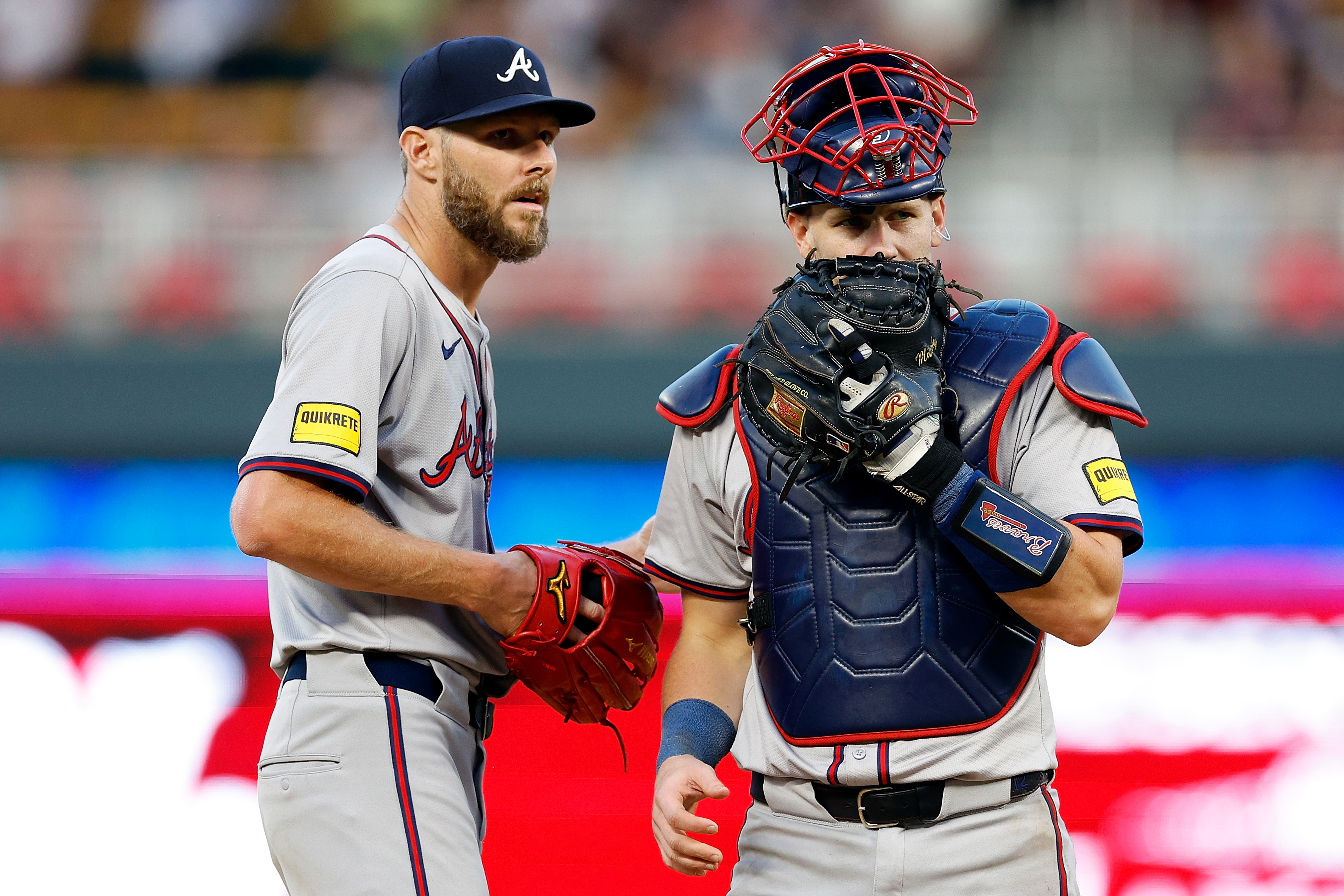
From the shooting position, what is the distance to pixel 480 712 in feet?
8.63

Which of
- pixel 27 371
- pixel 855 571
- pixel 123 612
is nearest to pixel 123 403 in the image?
pixel 27 371

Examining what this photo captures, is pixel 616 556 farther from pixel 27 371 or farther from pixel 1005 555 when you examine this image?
pixel 27 371

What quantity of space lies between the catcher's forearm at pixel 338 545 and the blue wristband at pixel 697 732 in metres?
0.38

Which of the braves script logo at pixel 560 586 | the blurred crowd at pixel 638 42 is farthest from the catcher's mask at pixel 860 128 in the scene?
the blurred crowd at pixel 638 42

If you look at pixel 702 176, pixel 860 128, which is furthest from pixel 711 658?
pixel 702 176

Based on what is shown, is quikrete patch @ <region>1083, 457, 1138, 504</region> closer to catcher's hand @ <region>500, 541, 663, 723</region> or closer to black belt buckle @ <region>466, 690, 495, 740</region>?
catcher's hand @ <region>500, 541, 663, 723</region>

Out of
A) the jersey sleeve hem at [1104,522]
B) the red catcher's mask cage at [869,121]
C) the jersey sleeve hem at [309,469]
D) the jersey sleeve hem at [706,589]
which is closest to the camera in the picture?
the jersey sleeve hem at [1104,522]

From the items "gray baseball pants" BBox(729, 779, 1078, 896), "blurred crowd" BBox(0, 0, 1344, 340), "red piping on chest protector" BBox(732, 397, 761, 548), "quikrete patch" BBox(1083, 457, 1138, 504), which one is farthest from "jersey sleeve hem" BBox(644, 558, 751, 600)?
"blurred crowd" BBox(0, 0, 1344, 340)

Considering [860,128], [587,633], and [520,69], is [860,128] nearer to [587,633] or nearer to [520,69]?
[520,69]

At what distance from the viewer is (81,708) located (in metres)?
5.21

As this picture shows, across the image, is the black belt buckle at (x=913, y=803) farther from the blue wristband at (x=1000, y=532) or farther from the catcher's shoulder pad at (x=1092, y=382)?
the catcher's shoulder pad at (x=1092, y=382)

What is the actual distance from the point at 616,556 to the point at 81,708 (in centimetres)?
324

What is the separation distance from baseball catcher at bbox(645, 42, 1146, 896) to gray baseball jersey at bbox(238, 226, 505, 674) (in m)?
0.53

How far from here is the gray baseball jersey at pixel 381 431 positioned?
2.32 meters
